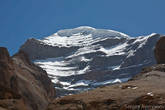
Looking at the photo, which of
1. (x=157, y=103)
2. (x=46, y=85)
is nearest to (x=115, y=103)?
(x=157, y=103)

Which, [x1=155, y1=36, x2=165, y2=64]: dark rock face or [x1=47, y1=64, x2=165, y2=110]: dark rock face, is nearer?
[x1=47, y1=64, x2=165, y2=110]: dark rock face

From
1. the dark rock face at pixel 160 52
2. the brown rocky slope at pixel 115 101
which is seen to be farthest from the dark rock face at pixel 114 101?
the dark rock face at pixel 160 52

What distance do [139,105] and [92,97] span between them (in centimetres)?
262

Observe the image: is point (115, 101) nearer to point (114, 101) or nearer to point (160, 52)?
point (114, 101)

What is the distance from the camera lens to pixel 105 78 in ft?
629

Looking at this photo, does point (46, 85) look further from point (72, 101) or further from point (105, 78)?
point (105, 78)

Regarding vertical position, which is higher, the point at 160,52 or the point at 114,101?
Answer: the point at 160,52

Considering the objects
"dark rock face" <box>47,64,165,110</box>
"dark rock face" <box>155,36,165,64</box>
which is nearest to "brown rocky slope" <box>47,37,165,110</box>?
"dark rock face" <box>47,64,165,110</box>

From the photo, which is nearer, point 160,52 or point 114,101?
point 114,101

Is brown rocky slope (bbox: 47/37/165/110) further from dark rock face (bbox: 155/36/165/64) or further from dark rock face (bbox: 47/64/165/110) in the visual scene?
dark rock face (bbox: 155/36/165/64)

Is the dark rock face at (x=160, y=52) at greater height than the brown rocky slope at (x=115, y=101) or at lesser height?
greater

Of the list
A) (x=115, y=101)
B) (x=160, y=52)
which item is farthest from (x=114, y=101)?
(x=160, y=52)

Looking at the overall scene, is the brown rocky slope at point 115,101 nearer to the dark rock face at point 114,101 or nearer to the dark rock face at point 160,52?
the dark rock face at point 114,101

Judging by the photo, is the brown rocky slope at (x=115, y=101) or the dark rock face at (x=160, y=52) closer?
the brown rocky slope at (x=115, y=101)
